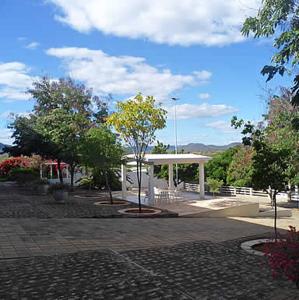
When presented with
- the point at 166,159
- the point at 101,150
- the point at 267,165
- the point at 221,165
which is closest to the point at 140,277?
the point at 267,165

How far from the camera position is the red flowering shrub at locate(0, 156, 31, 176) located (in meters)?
42.5

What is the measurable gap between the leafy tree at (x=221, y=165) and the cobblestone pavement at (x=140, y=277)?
1121 inches

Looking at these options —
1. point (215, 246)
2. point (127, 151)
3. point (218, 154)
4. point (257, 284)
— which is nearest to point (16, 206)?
point (127, 151)

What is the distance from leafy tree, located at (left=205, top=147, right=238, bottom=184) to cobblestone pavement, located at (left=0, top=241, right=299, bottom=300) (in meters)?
28.5

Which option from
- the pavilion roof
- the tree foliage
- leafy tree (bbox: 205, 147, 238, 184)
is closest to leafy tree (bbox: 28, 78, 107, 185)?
the tree foliage

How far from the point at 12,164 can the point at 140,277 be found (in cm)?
3988

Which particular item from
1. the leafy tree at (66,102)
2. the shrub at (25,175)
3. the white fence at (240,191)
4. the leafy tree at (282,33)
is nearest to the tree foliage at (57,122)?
the leafy tree at (66,102)

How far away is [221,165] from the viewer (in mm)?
37562

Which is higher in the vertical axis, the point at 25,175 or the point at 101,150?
the point at 101,150

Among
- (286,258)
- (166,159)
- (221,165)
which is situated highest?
(166,159)

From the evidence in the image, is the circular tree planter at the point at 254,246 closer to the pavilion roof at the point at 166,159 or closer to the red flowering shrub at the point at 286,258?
the red flowering shrub at the point at 286,258

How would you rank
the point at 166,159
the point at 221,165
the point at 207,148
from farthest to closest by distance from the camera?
the point at 207,148 < the point at 221,165 < the point at 166,159

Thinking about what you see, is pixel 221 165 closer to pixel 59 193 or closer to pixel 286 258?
pixel 59 193

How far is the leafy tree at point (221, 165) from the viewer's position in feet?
121
